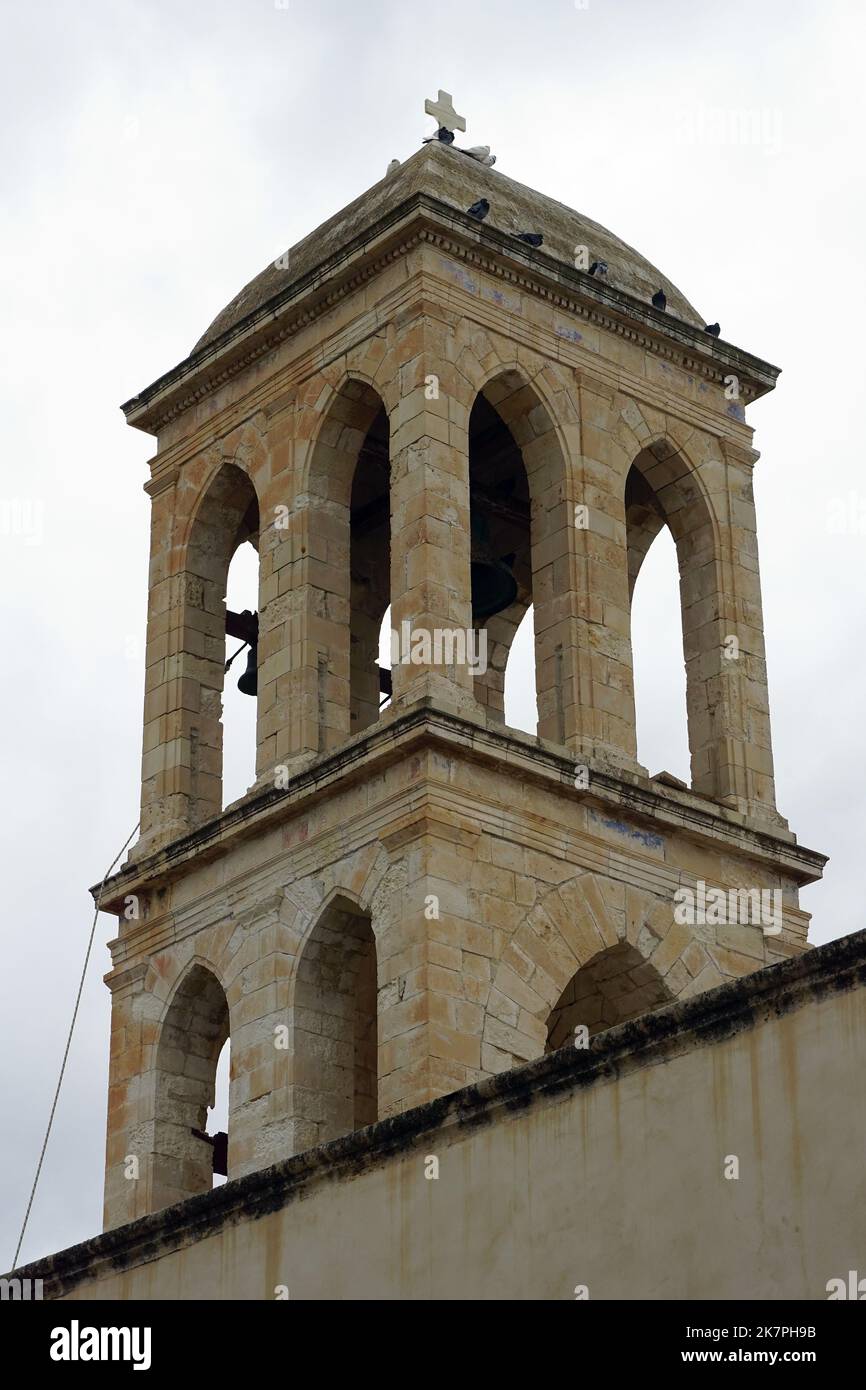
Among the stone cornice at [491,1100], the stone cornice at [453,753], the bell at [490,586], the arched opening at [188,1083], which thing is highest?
the bell at [490,586]

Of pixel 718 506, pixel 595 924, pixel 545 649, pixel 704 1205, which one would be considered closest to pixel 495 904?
pixel 595 924

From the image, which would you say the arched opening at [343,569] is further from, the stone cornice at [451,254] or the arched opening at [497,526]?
the stone cornice at [451,254]

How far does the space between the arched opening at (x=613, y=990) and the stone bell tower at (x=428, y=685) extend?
0.09ft

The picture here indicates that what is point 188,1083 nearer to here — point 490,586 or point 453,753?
point 453,753

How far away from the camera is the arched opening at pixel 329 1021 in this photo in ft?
79.5

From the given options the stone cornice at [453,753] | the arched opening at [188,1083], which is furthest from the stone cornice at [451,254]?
the arched opening at [188,1083]

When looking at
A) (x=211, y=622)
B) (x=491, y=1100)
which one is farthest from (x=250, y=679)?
(x=491, y=1100)

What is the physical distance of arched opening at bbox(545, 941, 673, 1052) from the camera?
2489cm

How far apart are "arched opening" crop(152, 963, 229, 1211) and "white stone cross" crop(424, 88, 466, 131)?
295 inches

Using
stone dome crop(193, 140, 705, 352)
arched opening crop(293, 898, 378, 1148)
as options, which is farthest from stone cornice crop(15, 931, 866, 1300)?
stone dome crop(193, 140, 705, 352)

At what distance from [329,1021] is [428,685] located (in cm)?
263

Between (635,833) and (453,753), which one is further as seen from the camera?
(635,833)

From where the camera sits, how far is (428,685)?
79.3ft

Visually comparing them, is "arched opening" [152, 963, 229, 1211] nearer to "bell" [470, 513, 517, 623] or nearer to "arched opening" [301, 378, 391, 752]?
"arched opening" [301, 378, 391, 752]
